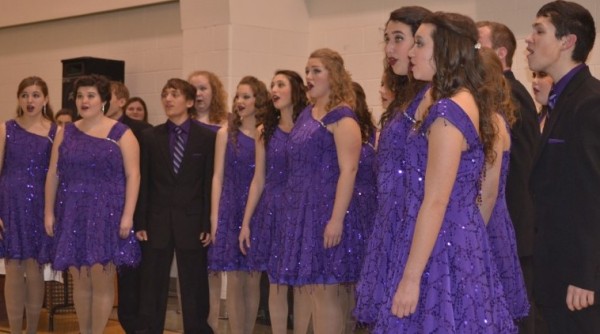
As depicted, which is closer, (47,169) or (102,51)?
(47,169)

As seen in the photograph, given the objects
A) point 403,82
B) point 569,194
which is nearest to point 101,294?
point 403,82

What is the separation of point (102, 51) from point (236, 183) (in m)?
3.64

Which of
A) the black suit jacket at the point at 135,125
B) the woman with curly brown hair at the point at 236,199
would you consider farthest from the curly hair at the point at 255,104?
the black suit jacket at the point at 135,125

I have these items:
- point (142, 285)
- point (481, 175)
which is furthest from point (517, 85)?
point (142, 285)

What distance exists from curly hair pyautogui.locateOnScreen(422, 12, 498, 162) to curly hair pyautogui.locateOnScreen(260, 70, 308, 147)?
2.18 meters

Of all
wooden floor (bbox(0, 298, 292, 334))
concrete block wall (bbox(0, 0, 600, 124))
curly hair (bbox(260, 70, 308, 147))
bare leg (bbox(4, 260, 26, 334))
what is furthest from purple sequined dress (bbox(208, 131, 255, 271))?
concrete block wall (bbox(0, 0, 600, 124))

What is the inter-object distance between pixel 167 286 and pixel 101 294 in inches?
14.8

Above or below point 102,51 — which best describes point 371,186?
below

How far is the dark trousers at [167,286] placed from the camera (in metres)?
4.97

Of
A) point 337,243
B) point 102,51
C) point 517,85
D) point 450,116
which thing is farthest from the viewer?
point 102,51

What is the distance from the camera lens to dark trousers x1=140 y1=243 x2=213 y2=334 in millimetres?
4973

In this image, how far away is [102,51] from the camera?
319 inches

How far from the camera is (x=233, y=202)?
4.98m

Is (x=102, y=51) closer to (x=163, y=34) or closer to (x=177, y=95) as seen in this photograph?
(x=163, y=34)
